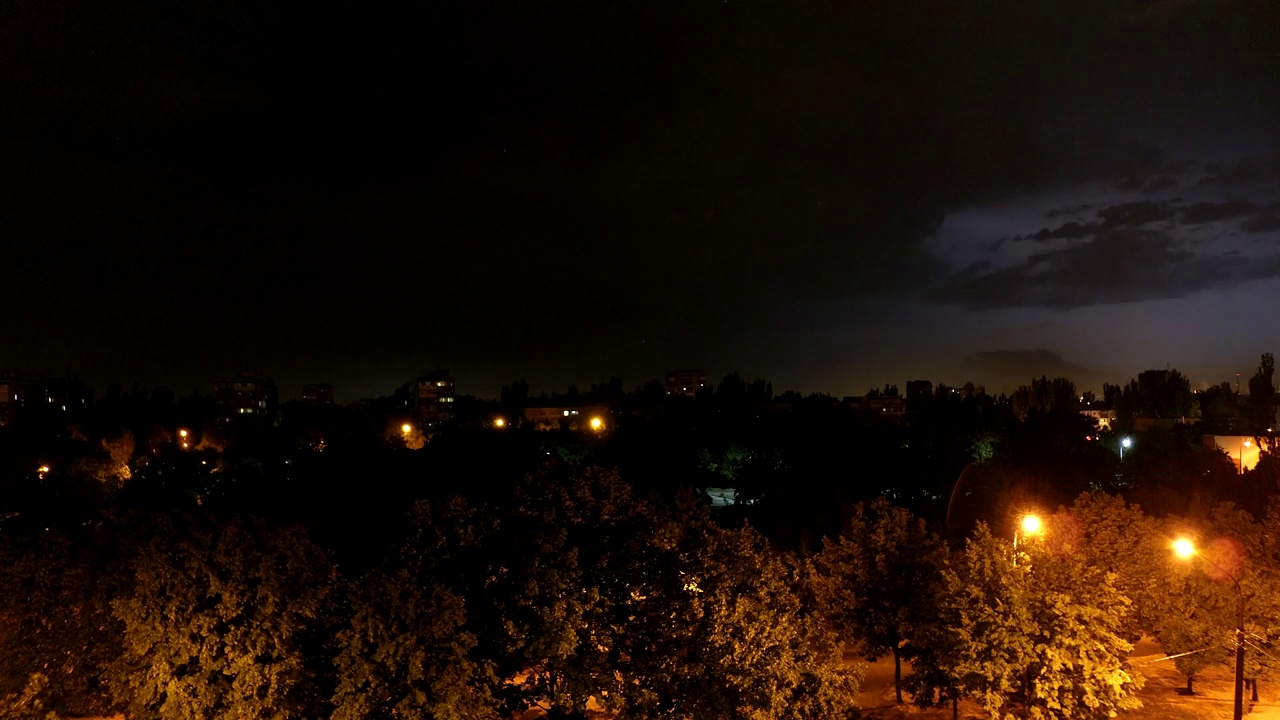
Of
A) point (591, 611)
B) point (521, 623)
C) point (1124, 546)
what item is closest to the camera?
point (521, 623)

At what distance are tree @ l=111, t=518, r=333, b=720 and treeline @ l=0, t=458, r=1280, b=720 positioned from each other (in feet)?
0.14

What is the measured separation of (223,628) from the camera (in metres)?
16.5

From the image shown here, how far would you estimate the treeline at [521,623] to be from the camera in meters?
15.7

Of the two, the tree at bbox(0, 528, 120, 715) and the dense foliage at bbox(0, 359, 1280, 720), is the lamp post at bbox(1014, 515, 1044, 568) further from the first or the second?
the tree at bbox(0, 528, 120, 715)

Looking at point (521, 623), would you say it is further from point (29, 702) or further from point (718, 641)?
point (29, 702)

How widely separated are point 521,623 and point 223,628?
582 cm

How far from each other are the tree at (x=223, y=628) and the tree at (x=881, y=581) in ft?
45.5

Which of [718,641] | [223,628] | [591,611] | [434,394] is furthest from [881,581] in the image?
[434,394]

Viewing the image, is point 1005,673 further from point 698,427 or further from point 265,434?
point 265,434

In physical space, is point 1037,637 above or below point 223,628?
above

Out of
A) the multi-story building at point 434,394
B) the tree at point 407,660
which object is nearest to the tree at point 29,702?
the tree at point 407,660

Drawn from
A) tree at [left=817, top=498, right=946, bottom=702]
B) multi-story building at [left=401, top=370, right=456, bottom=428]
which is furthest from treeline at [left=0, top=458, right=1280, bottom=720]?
multi-story building at [left=401, top=370, right=456, bottom=428]

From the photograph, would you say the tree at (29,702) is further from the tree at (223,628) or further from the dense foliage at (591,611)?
the tree at (223,628)

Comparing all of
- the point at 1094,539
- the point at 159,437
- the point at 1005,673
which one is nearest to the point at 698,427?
the point at 159,437
